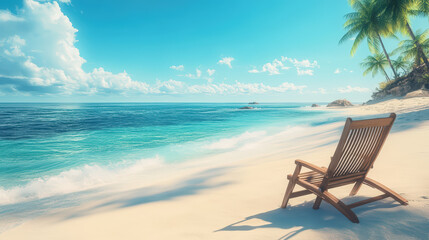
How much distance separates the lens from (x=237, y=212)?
312 centimetres

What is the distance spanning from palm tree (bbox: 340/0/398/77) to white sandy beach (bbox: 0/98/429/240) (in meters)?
27.8

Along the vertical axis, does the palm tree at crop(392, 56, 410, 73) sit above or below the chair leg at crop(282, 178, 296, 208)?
above

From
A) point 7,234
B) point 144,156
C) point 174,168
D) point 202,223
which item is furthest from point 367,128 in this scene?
point 144,156

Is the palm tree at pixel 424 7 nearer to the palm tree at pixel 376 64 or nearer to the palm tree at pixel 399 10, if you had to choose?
the palm tree at pixel 399 10

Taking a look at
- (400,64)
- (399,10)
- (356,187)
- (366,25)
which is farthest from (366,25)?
(356,187)

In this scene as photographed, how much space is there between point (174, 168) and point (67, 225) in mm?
4370

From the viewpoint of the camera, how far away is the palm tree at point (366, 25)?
24.8 m

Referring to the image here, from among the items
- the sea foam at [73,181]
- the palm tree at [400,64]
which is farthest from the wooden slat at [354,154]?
the palm tree at [400,64]

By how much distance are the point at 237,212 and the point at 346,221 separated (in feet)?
4.81

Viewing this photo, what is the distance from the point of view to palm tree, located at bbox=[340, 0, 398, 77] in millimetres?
24773

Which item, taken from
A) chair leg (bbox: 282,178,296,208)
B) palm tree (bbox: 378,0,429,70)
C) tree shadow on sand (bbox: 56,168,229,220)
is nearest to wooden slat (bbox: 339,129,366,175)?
chair leg (bbox: 282,178,296,208)

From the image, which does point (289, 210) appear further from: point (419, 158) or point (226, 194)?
point (419, 158)

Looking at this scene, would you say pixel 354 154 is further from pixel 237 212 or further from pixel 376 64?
pixel 376 64

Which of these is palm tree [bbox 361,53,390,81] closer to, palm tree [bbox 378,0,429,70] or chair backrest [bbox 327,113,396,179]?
palm tree [bbox 378,0,429,70]
